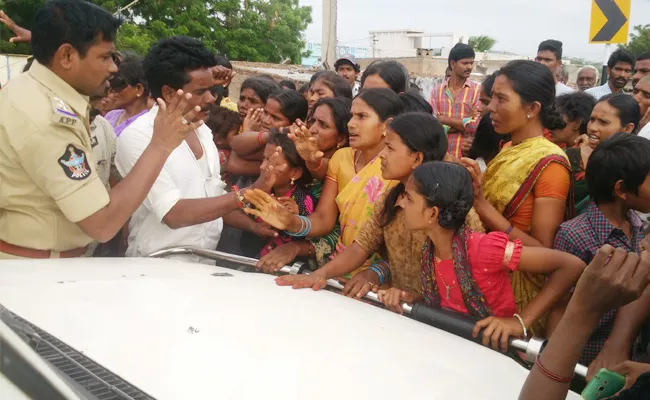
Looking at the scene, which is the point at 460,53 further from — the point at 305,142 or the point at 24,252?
the point at 24,252

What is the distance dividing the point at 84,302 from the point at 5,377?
2.42ft

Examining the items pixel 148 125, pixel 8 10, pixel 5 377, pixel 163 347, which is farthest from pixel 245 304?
pixel 8 10

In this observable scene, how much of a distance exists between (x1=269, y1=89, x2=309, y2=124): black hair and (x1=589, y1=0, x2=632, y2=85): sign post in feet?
13.1

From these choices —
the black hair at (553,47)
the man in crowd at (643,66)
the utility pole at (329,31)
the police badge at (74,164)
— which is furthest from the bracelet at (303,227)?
the utility pole at (329,31)

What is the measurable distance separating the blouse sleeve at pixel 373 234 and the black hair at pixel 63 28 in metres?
1.38

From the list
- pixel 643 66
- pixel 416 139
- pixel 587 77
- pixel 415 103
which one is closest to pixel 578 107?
pixel 415 103

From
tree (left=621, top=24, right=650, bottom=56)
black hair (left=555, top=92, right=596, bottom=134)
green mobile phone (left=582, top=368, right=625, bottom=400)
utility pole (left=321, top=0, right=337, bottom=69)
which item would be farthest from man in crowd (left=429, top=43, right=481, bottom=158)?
tree (left=621, top=24, right=650, bottom=56)

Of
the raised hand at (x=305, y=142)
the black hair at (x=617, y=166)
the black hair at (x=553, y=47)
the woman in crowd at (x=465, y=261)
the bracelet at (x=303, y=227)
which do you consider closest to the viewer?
the woman in crowd at (x=465, y=261)

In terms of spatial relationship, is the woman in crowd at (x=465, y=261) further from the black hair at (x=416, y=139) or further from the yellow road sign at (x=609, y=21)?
the yellow road sign at (x=609, y=21)

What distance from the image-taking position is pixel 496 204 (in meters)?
2.45

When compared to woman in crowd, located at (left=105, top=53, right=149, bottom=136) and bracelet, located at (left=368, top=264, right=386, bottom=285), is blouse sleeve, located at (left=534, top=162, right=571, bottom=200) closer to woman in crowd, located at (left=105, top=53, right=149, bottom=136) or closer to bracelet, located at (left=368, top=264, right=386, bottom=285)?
bracelet, located at (left=368, top=264, right=386, bottom=285)

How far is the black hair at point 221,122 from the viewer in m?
4.12

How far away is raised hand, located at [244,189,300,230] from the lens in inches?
97.4

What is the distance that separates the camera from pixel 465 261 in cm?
207
